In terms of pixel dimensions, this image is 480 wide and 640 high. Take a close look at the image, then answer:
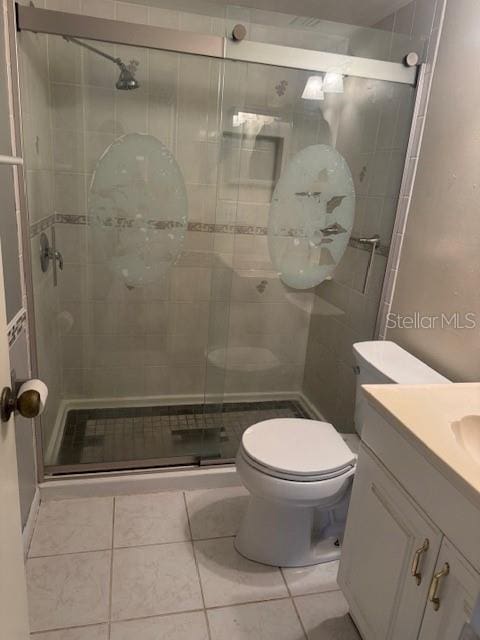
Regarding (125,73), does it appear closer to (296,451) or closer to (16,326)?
(16,326)

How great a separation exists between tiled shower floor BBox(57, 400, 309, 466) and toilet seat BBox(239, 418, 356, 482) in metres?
0.51

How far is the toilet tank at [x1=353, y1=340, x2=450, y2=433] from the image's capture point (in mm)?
1637

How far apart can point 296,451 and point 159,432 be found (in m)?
1.00

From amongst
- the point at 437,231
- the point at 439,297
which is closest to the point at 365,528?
the point at 439,297

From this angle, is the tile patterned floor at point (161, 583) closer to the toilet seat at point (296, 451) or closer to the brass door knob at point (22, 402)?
the toilet seat at point (296, 451)

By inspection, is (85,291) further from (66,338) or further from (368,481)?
(368,481)

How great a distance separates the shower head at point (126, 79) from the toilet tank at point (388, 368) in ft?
5.36

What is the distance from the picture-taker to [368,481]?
4.17 ft

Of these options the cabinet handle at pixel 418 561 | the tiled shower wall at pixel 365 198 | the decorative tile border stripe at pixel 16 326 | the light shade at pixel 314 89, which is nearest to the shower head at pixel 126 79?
the light shade at pixel 314 89

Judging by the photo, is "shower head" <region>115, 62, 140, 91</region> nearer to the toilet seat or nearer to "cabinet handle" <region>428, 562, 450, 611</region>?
the toilet seat

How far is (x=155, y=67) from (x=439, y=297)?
1681 millimetres

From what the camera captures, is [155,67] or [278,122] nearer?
[278,122]

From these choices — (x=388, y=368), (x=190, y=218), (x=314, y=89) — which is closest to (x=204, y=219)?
(x=190, y=218)

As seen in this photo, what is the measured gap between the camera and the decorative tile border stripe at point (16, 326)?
1.51 meters
